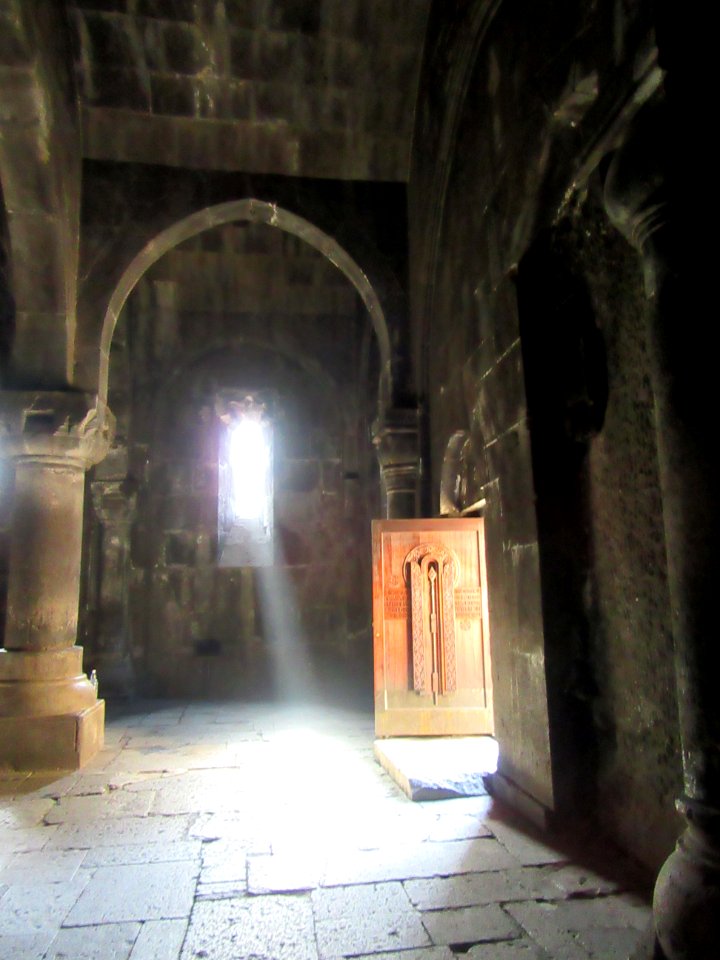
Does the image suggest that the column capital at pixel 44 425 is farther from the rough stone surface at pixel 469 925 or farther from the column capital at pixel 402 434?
the rough stone surface at pixel 469 925

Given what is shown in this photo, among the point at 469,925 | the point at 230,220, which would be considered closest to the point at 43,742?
the point at 469,925

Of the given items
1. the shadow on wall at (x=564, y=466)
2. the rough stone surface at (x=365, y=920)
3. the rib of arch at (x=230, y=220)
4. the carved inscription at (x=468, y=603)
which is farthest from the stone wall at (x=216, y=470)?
the rough stone surface at (x=365, y=920)

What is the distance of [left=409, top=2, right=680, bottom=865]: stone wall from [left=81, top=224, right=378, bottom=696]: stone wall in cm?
435

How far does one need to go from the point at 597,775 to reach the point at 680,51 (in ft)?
9.26

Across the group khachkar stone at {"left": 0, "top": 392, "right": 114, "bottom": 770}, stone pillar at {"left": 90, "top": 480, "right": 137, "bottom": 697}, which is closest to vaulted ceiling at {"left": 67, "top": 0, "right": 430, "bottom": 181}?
khachkar stone at {"left": 0, "top": 392, "right": 114, "bottom": 770}

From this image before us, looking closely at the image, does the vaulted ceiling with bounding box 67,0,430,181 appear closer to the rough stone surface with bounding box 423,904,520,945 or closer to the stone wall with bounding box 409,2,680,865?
the stone wall with bounding box 409,2,680,865

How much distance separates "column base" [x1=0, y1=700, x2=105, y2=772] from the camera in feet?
14.6

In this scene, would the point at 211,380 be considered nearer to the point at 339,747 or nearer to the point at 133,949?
the point at 339,747

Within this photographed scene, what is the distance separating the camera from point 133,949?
216 centimetres

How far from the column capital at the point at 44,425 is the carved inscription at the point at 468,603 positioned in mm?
2945

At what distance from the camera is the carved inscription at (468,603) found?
4523 millimetres

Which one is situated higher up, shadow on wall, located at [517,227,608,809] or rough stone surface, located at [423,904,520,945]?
shadow on wall, located at [517,227,608,809]

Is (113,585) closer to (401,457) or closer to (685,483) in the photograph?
(401,457)

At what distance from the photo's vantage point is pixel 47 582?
4824 millimetres
